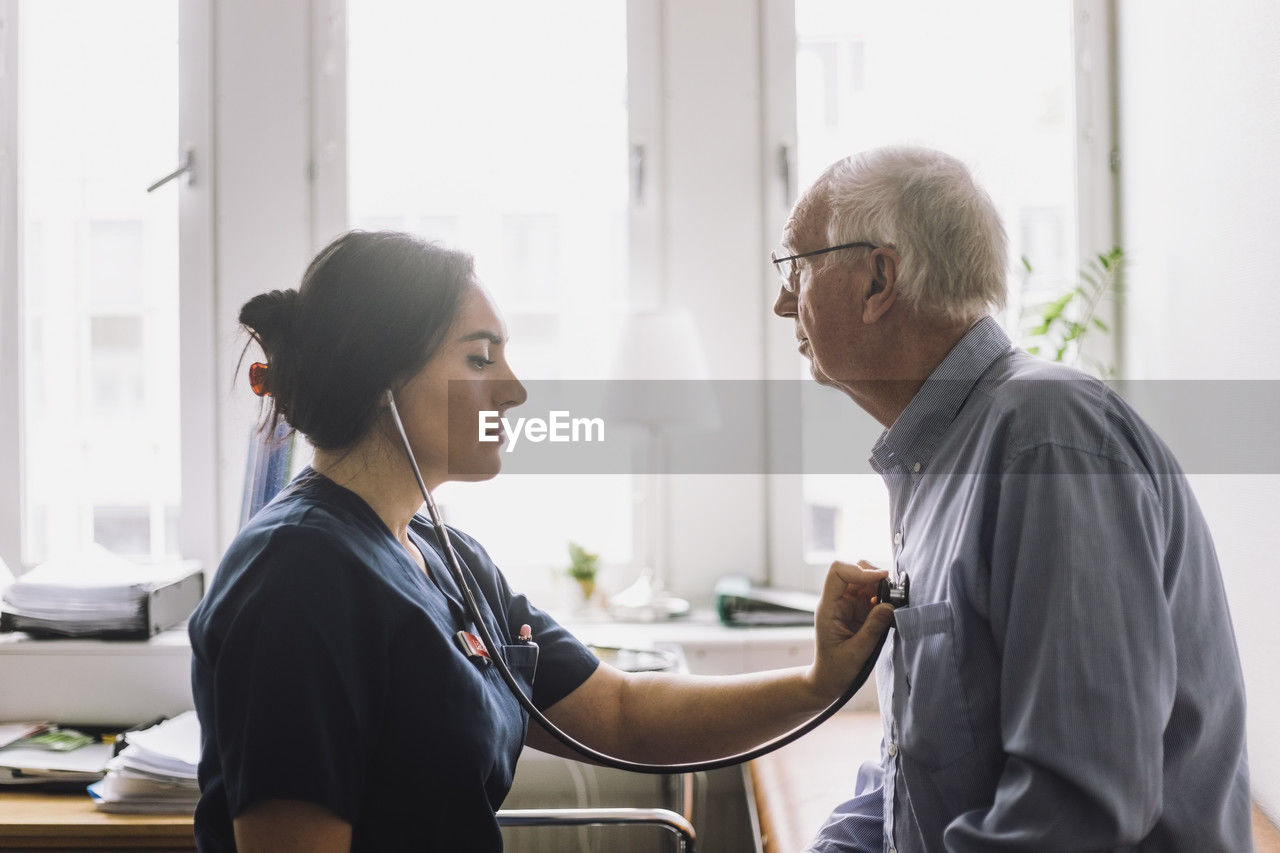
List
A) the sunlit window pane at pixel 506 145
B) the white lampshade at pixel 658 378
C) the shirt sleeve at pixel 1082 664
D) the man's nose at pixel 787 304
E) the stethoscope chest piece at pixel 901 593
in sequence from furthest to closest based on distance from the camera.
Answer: the sunlit window pane at pixel 506 145, the white lampshade at pixel 658 378, the man's nose at pixel 787 304, the stethoscope chest piece at pixel 901 593, the shirt sleeve at pixel 1082 664

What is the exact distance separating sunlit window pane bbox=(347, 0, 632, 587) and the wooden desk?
37.6 inches

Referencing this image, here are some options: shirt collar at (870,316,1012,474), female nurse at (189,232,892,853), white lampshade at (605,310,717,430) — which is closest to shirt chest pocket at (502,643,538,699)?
female nurse at (189,232,892,853)

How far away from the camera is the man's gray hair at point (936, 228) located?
1.12 m

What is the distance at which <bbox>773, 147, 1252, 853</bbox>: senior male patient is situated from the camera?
2.86ft

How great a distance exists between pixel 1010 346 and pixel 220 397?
1952mm

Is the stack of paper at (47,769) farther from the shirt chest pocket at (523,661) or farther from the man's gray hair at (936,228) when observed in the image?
the man's gray hair at (936,228)

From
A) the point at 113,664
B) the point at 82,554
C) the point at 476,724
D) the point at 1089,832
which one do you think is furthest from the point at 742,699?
the point at 82,554

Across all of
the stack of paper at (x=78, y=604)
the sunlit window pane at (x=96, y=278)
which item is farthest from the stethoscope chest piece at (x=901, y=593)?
the sunlit window pane at (x=96, y=278)

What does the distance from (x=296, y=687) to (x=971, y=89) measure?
2.15 meters

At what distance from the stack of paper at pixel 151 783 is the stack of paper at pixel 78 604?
1.46ft

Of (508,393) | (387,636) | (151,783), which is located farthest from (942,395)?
(151,783)

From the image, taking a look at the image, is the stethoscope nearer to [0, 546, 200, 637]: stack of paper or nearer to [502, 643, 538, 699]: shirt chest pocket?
[502, 643, 538, 699]: shirt chest pocket

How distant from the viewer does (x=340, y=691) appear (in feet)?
3.26

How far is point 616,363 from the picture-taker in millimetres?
2193
